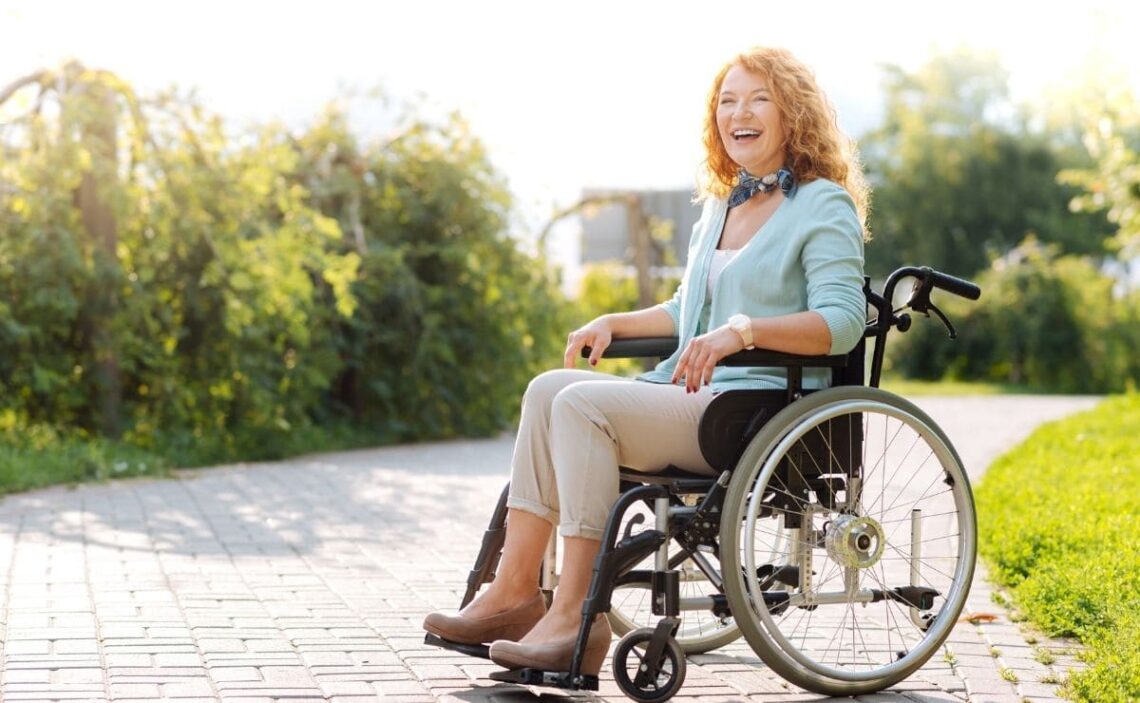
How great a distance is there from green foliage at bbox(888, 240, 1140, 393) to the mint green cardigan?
17788mm

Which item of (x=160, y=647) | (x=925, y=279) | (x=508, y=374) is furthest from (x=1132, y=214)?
(x=160, y=647)

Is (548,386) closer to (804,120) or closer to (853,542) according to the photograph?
(853,542)

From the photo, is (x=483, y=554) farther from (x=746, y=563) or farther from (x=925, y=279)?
(x=925, y=279)

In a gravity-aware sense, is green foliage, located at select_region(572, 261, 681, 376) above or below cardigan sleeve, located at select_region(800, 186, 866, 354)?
below

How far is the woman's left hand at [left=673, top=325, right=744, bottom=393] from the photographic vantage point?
10.0 ft

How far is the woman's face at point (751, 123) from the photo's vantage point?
3471mm

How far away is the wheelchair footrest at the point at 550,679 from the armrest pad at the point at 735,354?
66 centimetres

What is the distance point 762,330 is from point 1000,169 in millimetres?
26670

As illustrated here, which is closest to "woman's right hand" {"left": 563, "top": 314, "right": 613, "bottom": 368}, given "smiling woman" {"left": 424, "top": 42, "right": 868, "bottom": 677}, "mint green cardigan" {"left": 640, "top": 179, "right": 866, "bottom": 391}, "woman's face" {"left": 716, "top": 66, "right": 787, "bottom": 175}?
"smiling woman" {"left": 424, "top": 42, "right": 868, "bottom": 677}

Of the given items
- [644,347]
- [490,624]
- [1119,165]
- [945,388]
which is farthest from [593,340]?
[945,388]

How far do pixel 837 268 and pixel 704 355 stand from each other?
0.41 meters

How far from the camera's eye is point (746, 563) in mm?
3062

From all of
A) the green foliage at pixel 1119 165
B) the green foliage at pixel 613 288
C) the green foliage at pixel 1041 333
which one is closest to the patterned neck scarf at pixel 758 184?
the green foliage at pixel 1119 165

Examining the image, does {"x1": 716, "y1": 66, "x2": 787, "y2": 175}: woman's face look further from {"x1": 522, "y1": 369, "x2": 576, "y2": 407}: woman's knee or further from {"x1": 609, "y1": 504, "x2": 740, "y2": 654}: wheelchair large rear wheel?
{"x1": 609, "y1": 504, "x2": 740, "y2": 654}: wheelchair large rear wheel
